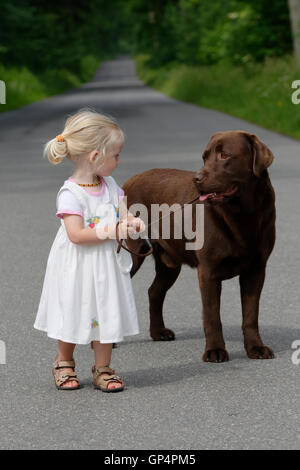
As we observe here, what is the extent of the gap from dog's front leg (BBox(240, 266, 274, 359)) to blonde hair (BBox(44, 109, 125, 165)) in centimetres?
106

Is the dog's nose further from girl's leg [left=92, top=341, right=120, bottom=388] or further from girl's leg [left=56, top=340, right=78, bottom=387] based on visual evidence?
girl's leg [left=56, top=340, right=78, bottom=387]

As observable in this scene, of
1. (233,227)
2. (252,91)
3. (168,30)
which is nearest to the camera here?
(233,227)

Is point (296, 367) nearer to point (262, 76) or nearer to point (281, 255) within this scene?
point (281, 255)

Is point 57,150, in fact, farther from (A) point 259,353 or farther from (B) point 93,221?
(A) point 259,353

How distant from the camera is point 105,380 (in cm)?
423

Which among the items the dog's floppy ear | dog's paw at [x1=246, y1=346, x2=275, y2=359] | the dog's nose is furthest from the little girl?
dog's paw at [x1=246, y1=346, x2=275, y2=359]

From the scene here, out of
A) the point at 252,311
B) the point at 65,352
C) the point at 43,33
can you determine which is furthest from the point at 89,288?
the point at 43,33

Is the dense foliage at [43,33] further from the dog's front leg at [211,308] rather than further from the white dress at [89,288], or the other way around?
the white dress at [89,288]

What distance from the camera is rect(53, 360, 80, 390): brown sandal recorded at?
429cm

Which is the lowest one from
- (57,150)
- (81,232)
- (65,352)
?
(65,352)

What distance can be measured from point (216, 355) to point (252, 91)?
20.2 meters

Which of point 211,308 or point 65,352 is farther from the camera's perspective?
point 211,308

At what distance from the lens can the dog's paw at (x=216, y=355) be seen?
4.64m
